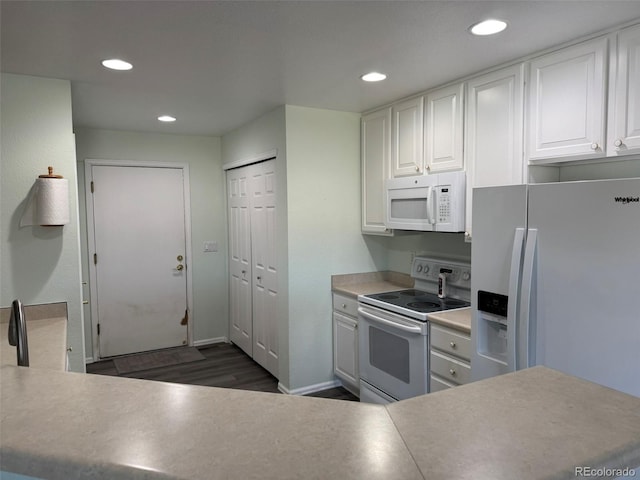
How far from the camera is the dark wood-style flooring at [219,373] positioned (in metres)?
3.87

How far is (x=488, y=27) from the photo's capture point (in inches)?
78.5

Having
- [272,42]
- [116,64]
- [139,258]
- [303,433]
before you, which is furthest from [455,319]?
[139,258]

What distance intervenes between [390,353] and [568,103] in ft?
6.02

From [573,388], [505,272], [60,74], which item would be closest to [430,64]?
[505,272]

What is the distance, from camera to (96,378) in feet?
3.73

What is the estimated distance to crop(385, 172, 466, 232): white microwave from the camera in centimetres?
278

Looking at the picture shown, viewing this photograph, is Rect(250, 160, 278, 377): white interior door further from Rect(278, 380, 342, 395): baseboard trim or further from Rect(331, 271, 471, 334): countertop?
Rect(331, 271, 471, 334): countertop

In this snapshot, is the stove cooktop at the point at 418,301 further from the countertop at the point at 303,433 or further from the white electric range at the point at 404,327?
the countertop at the point at 303,433

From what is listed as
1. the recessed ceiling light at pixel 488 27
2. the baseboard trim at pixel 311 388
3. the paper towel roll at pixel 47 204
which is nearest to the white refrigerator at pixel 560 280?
the recessed ceiling light at pixel 488 27

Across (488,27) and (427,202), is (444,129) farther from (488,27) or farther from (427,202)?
(488,27)

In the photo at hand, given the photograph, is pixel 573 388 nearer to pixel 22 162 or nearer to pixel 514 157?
pixel 514 157

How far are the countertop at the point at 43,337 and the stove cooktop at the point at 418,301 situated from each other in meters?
1.95

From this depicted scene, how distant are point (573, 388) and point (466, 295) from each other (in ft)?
6.79

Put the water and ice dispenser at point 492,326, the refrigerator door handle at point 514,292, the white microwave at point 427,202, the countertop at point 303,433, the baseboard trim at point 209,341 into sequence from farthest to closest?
the baseboard trim at point 209,341 → the white microwave at point 427,202 → the water and ice dispenser at point 492,326 → the refrigerator door handle at point 514,292 → the countertop at point 303,433
